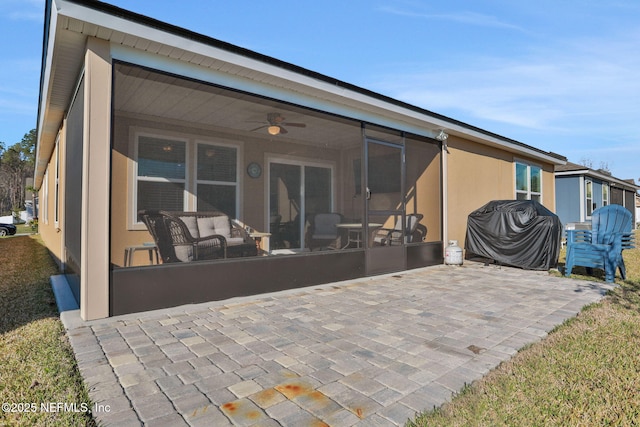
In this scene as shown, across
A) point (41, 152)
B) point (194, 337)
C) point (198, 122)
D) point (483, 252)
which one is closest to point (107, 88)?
point (198, 122)

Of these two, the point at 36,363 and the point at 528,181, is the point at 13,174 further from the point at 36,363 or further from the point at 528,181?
the point at 528,181

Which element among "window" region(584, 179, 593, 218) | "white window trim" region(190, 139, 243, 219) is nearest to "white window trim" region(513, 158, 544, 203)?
"window" region(584, 179, 593, 218)

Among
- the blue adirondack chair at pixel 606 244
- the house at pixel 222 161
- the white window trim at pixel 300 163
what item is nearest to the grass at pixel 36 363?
the house at pixel 222 161

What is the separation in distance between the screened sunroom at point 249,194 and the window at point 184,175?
0.02 meters

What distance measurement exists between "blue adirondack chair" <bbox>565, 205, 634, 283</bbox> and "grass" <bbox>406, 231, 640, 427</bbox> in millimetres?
2696

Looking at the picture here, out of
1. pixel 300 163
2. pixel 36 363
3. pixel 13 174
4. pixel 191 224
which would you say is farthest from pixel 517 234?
pixel 13 174

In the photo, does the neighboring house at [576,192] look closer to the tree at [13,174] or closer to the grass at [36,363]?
the grass at [36,363]

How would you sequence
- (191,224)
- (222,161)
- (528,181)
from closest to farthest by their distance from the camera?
1. (191,224)
2. (222,161)
3. (528,181)

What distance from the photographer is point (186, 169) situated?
185 inches

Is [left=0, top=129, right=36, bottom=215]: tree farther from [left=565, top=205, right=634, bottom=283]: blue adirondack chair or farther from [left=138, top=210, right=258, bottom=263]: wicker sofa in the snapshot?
Result: [left=565, top=205, right=634, bottom=283]: blue adirondack chair

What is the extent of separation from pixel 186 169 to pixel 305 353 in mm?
3284

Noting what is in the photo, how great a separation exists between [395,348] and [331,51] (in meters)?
7.80

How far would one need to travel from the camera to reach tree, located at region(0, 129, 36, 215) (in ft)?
122

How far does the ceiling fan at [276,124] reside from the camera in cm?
512
